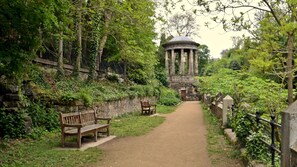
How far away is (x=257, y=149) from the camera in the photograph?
17.6 ft

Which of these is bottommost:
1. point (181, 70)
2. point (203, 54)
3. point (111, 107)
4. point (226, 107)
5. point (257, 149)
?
point (257, 149)

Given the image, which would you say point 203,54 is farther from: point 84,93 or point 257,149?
point 257,149

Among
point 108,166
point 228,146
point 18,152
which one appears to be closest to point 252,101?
point 228,146

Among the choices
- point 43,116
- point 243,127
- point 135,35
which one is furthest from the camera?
point 135,35

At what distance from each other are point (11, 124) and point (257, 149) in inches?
268

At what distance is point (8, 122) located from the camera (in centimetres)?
859

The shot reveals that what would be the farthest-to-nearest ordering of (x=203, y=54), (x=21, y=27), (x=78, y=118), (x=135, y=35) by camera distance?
(x=203, y=54) → (x=135, y=35) → (x=78, y=118) → (x=21, y=27)

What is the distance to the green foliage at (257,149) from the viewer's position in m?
5.31

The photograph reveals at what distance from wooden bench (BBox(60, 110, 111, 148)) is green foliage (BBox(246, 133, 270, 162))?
4.29m

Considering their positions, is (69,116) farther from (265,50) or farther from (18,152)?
(265,50)

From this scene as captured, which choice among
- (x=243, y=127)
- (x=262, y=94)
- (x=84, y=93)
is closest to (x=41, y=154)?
(x=243, y=127)

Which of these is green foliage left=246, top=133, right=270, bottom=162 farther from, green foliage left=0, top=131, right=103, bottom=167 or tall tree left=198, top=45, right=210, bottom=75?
tall tree left=198, top=45, right=210, bottom=75

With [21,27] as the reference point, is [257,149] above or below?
below

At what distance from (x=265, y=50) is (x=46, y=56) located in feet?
41.0
